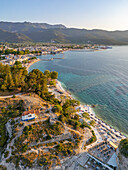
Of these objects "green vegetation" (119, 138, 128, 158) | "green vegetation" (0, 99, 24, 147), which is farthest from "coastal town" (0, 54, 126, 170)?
"green vegetation" (119, 138, 128, 158)

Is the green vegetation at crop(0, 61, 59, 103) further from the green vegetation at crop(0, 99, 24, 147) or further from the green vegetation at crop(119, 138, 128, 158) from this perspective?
the green vegetation at crop(119, 138, 128, 158)

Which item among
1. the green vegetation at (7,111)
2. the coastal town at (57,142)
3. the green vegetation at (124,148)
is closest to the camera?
the green vegetation at (124,148)

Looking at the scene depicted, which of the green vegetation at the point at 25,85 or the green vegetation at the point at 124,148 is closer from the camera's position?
the green vegetation at the point at 124,148

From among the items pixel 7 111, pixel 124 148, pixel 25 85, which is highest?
pixel 25 85

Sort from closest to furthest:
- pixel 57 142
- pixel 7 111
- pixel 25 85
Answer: pixel 57 142 → pixel 7 111 → pixel 25 85

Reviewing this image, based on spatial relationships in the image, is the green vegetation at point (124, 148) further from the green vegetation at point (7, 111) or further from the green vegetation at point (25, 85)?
the green vegetation at point (25, 85)

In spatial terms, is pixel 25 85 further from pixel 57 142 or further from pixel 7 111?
pixel 57 142

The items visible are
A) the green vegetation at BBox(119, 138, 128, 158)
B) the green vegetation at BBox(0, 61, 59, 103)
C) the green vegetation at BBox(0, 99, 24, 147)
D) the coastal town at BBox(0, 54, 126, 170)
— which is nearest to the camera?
the green vegetation at BBox(119, 138, 128, 158)

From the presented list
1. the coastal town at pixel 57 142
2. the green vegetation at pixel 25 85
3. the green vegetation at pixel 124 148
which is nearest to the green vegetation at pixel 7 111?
the coastal town at pixel 57 142

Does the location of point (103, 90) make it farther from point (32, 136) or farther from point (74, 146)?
point (32, 136)

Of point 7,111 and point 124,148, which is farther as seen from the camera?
point 7,111

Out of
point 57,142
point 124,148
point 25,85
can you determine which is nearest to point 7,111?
point 25,85

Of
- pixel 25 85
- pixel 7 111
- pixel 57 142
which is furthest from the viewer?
pixel 25 85
